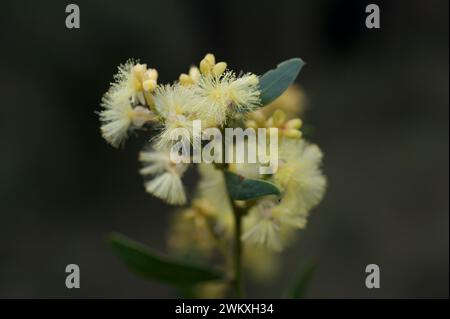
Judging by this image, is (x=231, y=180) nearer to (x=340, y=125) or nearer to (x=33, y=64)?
(x=33, y=64)

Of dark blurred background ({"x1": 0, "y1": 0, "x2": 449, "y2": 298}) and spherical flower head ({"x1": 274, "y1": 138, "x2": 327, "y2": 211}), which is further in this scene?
dark blurred background ({"x1": 0, "y1": 0, "x2": 449, "y2": 298})

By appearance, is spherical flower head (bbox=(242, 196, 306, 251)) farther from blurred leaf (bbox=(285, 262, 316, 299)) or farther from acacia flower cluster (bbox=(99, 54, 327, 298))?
blurred leaf (bbox=(285, 262, 316, 299))

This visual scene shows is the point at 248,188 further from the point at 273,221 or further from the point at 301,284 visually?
the point at 301,284

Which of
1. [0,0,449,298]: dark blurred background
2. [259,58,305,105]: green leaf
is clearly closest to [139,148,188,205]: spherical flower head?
[259,58,305,105]: green leaf

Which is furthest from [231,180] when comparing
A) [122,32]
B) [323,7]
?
[323,7]

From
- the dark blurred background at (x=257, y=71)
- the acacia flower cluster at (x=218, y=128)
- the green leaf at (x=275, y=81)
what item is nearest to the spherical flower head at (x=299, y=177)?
the acacia flower cluster at (x=218, y=128)
